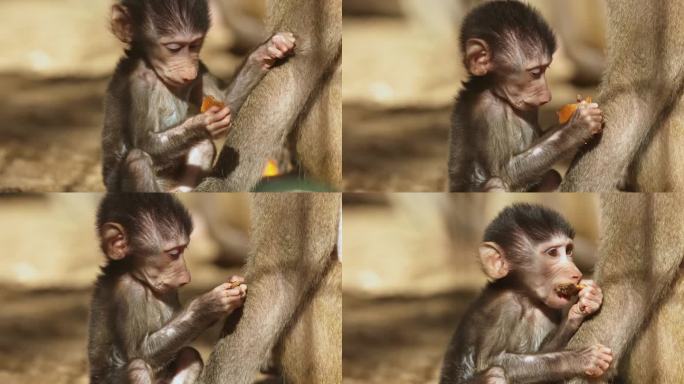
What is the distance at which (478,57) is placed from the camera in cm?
284

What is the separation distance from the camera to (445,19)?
2834 millimetres

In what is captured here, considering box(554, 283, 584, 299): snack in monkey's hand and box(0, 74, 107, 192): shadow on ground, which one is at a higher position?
box(0, 74, 107, 192): shadow on ground

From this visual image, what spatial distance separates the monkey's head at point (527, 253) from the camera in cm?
285

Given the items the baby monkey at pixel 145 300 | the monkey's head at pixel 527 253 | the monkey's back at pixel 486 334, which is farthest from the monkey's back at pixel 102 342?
the monkey's head at pixel 527 253

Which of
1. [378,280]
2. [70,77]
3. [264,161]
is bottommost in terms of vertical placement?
[378,280]

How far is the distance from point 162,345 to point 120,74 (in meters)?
0.71

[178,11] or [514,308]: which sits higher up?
[178,11]

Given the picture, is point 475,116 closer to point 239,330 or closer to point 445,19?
point 445,19

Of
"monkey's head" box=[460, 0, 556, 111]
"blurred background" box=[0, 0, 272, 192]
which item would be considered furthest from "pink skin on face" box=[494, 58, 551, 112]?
"blurred background" box=[0, 0, 272, 192]

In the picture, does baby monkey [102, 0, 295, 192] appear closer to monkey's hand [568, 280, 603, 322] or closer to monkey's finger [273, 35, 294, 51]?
monkey's finger [273, 35, 294, 51]

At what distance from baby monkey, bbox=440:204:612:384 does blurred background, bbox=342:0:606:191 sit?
0.81 feet

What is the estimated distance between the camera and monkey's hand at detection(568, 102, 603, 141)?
2.86 m

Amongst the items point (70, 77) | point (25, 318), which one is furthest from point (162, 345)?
point (70, 77)

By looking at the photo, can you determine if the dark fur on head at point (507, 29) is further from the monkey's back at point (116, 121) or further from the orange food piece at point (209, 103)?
the monkey's back at point (116, 121)
